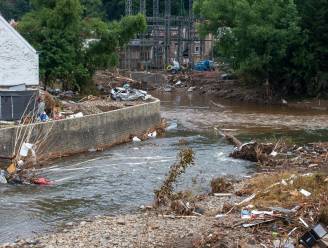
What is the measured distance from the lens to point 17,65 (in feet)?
110

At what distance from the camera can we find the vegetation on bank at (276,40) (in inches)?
2046

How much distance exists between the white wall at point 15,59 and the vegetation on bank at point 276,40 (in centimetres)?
2226

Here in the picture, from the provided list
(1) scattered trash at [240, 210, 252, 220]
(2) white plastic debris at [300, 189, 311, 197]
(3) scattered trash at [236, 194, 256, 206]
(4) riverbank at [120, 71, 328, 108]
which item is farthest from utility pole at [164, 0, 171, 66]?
(1) scattered trash at [240, 210, 252, 220]

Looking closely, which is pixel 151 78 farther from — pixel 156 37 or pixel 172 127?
pixel 172 127

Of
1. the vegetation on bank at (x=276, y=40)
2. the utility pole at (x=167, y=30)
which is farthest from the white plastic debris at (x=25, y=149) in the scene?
the utility pole at (x=167, y=30)

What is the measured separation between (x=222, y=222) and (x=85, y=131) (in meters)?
14.1

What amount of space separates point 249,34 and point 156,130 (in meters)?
18.4

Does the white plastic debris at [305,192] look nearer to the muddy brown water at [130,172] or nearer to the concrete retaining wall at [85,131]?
the muddy brown water at [130,172]

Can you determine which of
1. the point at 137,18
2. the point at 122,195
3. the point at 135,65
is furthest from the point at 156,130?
the point at 135,65

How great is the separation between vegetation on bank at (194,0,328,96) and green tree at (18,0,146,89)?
34.9 ft

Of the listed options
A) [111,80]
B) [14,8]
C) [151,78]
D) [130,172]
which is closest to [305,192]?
[130,172]

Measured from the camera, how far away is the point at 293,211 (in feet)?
56.0

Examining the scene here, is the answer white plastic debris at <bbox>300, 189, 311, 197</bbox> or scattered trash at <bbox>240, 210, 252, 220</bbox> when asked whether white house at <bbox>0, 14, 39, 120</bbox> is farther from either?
scattered trash at <bbox>240, 210, 252, 220</bbox>

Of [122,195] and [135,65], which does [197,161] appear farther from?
[135,65]
